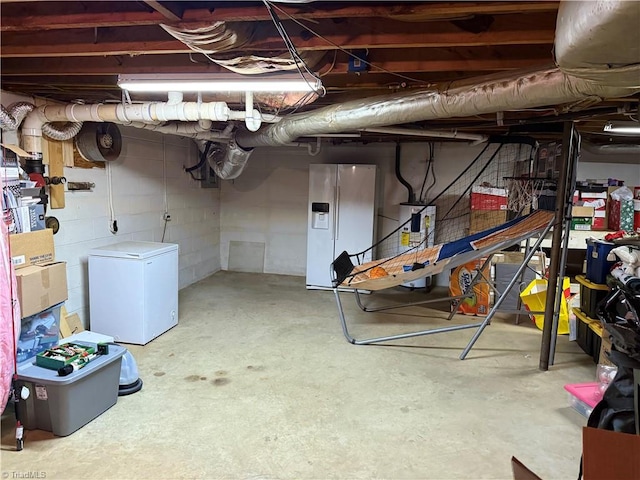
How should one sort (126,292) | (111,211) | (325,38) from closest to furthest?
(325,38)
(126,292)
(111,211)

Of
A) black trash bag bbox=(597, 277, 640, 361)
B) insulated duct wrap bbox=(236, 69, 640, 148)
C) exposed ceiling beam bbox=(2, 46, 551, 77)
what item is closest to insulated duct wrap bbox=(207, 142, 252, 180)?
insulated duct wrap bbox=(236, 69, 640, 148)

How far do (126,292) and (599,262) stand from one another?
394 cm

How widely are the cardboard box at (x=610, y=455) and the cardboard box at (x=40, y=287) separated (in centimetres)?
307

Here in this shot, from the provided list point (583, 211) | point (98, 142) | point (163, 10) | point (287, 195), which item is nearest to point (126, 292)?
point (98, 142)

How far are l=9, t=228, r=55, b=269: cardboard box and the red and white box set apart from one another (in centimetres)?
455

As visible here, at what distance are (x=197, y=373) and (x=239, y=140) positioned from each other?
7.96 feet

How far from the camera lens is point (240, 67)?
222 cm

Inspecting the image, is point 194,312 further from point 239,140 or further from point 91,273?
point 239,140

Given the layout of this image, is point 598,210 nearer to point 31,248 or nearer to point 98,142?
point 98,142

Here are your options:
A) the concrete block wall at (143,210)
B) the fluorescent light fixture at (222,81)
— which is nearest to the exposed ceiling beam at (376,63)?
the fluorescent light fixture at (222,81)

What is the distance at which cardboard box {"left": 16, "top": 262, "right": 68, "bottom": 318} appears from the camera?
108 inches

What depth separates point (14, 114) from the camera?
322cm

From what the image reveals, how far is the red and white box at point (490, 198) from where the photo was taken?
534 centimetres

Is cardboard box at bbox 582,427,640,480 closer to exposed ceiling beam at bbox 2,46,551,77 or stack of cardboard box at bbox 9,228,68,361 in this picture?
exposed ceiling beam at bbox 2,46,551,77
